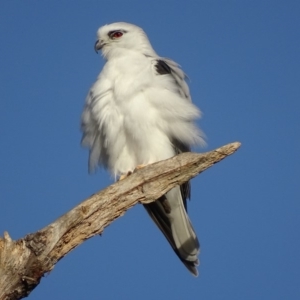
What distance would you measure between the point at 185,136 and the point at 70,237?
2.39 metres

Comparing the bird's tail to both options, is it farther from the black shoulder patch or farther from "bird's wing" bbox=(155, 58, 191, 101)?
the black shoulder patch

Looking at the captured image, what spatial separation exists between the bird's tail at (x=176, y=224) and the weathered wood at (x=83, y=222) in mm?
Result: 1503

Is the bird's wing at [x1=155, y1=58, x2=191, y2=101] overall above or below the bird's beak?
below

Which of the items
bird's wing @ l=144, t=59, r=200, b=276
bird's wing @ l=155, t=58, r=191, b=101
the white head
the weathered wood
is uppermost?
the white head

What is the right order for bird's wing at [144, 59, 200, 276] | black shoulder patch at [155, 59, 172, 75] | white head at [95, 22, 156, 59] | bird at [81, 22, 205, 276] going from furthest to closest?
Answer: white head at [95, 22, 156, 59], black shoulder patch at [155, 59, 172, 75], bird's wing at [144, 59, 200, 276], bird at [81, 22, 205, 276]

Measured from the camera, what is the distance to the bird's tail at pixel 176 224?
6887mm

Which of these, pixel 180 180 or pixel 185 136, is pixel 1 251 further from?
pixel 185 136

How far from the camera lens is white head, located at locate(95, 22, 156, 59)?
7.91m

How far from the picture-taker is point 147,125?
6871 millimetres

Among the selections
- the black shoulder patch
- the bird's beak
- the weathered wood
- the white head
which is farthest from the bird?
the weathered wood

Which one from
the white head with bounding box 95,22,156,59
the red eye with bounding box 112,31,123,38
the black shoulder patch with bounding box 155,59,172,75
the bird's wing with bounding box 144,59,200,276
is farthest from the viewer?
the red eye with bounding box 112,31,123,38

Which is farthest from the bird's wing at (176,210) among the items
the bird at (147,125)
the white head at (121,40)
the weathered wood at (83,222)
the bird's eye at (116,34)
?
the weathered wood at (83,222)

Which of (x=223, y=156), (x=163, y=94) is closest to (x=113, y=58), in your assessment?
(x=163, y=94)

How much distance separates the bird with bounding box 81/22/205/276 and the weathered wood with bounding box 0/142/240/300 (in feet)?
4.55
